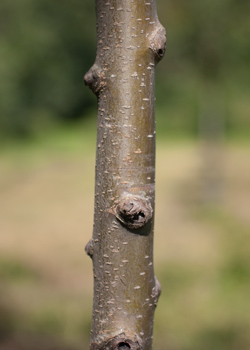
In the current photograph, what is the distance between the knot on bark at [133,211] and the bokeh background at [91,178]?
3.82m

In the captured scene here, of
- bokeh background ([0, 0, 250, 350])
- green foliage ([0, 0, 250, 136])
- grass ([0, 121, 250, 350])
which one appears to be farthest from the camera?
green foliage ([0, 0, 250, 136])

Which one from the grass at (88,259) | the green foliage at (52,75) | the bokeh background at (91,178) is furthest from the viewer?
the green foliage at (52,75)

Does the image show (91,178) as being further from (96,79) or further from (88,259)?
(96,79)

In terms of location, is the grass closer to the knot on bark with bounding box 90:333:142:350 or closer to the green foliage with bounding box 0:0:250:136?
the green foliage with bounding box 0:0:250:136

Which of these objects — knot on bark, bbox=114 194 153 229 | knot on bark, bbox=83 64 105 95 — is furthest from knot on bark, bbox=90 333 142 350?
knot on bark, bbox=83 64 105 95

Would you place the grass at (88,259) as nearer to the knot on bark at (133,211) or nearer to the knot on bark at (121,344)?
the knot on bark at (121,344)

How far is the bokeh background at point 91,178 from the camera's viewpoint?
5578 millimetres

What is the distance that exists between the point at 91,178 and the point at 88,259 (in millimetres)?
Result: 4901

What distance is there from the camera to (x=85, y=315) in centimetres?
557

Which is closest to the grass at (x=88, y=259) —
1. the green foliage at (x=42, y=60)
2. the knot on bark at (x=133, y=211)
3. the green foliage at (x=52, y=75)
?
the green foliage at (x=52, y=75)

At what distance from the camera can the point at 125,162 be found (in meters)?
1.28

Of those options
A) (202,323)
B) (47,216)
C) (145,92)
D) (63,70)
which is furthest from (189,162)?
(145,92)

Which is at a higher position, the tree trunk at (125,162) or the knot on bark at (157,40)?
the knot on bark at (157,40)

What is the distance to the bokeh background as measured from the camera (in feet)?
18.3
